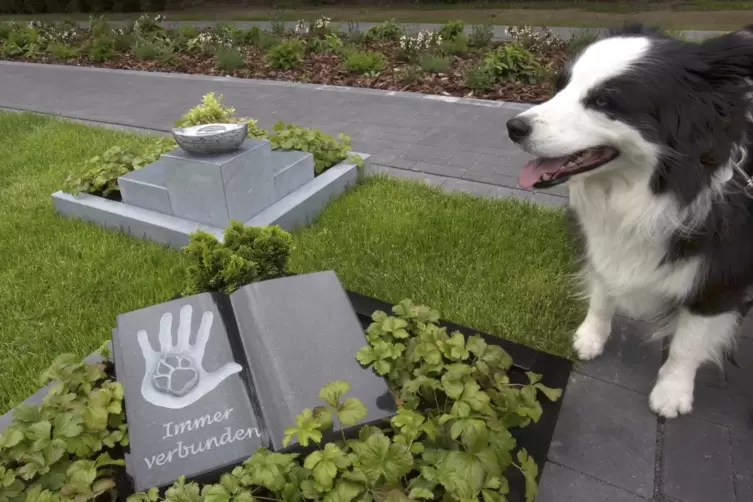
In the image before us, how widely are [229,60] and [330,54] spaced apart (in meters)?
1.66

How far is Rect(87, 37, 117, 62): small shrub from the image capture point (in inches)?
365

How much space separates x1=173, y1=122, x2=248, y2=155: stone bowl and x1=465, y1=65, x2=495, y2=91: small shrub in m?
4.04

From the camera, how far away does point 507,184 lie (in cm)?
430

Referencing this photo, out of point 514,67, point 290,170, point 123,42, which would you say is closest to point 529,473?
point 290,170

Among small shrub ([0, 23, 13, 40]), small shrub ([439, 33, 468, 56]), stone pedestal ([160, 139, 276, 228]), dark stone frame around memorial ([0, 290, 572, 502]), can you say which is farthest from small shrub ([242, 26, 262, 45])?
dark stone frame around memorial ([0, 290, 572, 502])

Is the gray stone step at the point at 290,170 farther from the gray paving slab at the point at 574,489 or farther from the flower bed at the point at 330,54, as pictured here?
the flower bed at the point at 330,54

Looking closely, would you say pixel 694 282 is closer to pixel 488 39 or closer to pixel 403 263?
pixel 403 263

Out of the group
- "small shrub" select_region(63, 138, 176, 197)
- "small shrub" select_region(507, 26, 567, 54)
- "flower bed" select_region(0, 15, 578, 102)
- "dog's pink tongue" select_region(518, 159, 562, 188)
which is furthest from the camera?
"small shrub" select_region(507, 26, 567, 54)

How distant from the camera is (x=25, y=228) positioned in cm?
384

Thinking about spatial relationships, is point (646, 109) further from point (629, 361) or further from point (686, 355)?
point (629, 361)

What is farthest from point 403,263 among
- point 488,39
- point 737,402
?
point 488,39

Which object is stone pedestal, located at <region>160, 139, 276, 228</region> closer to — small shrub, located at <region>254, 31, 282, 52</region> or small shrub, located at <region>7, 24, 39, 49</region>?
small shrub, located at <region>254, 31, 282, 52</region>

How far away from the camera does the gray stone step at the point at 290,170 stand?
3.81 m

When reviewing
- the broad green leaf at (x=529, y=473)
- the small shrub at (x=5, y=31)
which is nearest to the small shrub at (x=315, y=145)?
the broad green leaf at (x=529, y=473)
